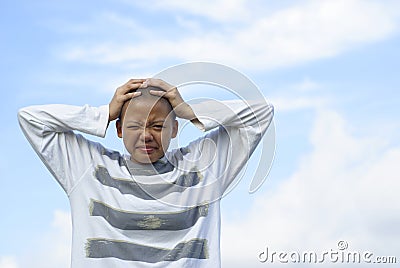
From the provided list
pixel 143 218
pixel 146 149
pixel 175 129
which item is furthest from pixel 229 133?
pixel 143 218

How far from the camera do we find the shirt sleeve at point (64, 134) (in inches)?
102

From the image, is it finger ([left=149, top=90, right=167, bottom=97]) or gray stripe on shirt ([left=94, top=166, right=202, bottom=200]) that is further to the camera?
gray stripe on shirt ([left=94, top=166, right=202, bottom=200])

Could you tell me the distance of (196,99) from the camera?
2.60m

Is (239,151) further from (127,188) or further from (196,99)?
(127,188)

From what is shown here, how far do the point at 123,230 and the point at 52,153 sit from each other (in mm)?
403

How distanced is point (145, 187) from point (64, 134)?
38cm

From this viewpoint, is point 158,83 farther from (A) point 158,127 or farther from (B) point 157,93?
(A) point 158,127

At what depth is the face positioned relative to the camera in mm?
2514

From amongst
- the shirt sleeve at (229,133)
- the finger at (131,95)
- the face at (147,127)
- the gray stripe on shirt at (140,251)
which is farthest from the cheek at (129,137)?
the gray stripe on shirt at (140,251)

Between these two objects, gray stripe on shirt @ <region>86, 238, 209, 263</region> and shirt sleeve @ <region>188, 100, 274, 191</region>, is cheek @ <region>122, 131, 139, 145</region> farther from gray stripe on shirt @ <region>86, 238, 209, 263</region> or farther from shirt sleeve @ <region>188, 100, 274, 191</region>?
gray stripe on shirt @ <region>86, 238, 209, 263</region>

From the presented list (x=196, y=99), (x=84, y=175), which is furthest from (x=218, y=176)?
(x=84, y=175)

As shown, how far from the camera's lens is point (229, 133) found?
8.74 feet

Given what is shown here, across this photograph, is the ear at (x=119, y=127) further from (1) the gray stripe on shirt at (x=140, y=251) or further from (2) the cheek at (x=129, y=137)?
(1) the gray stripe on shirt at (x=140, y=251)

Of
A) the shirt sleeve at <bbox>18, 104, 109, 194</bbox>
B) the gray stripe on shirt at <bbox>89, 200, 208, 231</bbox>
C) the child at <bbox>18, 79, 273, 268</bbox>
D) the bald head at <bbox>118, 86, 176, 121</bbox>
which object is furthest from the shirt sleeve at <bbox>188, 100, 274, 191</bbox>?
the shirt sleeve at <bbox>18, 104, 109, 194</bbox>
